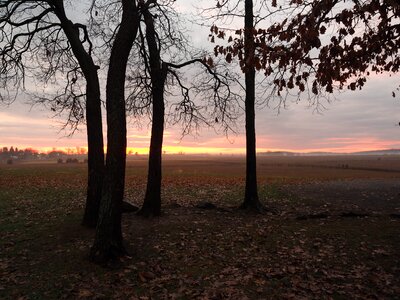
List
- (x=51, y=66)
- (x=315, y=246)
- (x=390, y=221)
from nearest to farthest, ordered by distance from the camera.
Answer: (x=315, y=246)
(x=390, y=221)
(x=51, y=66)

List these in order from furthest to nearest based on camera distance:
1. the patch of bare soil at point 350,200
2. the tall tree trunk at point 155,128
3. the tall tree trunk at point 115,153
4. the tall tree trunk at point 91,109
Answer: the patch of bare soil at point 350,200 < the tall tree trunk at point 155,128 < the tall tree trunk at point 91,109 < the tall tree trunk at point 115,153

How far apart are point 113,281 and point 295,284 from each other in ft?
12.9

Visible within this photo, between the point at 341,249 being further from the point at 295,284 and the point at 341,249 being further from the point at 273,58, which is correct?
the point at 273,58

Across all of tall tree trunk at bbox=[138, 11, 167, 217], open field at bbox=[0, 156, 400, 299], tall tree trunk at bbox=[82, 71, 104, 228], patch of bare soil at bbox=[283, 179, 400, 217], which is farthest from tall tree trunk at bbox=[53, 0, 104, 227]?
patch of bare soil at bbox=[283, 179, 400, 217]

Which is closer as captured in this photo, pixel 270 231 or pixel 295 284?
pixel 295 284

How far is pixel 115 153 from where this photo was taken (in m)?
8.83

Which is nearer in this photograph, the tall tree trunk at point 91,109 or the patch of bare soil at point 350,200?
the tall tree trunk at point 91,109

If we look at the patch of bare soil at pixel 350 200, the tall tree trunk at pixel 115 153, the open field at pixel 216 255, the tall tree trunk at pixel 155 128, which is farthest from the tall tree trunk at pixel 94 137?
the patch of bare soil at pixel 350 200

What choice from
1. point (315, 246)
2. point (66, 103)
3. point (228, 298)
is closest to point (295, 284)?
point (228, 298)

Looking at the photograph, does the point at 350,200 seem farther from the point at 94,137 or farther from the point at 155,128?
the point at 94,137

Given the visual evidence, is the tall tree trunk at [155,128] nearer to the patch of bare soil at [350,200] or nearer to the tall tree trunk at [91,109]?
the tall tree trunk at [91,109]

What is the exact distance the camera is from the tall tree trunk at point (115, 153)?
8.74 m

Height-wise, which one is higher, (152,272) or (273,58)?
(273,58)

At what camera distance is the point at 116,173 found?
29.0 ft
